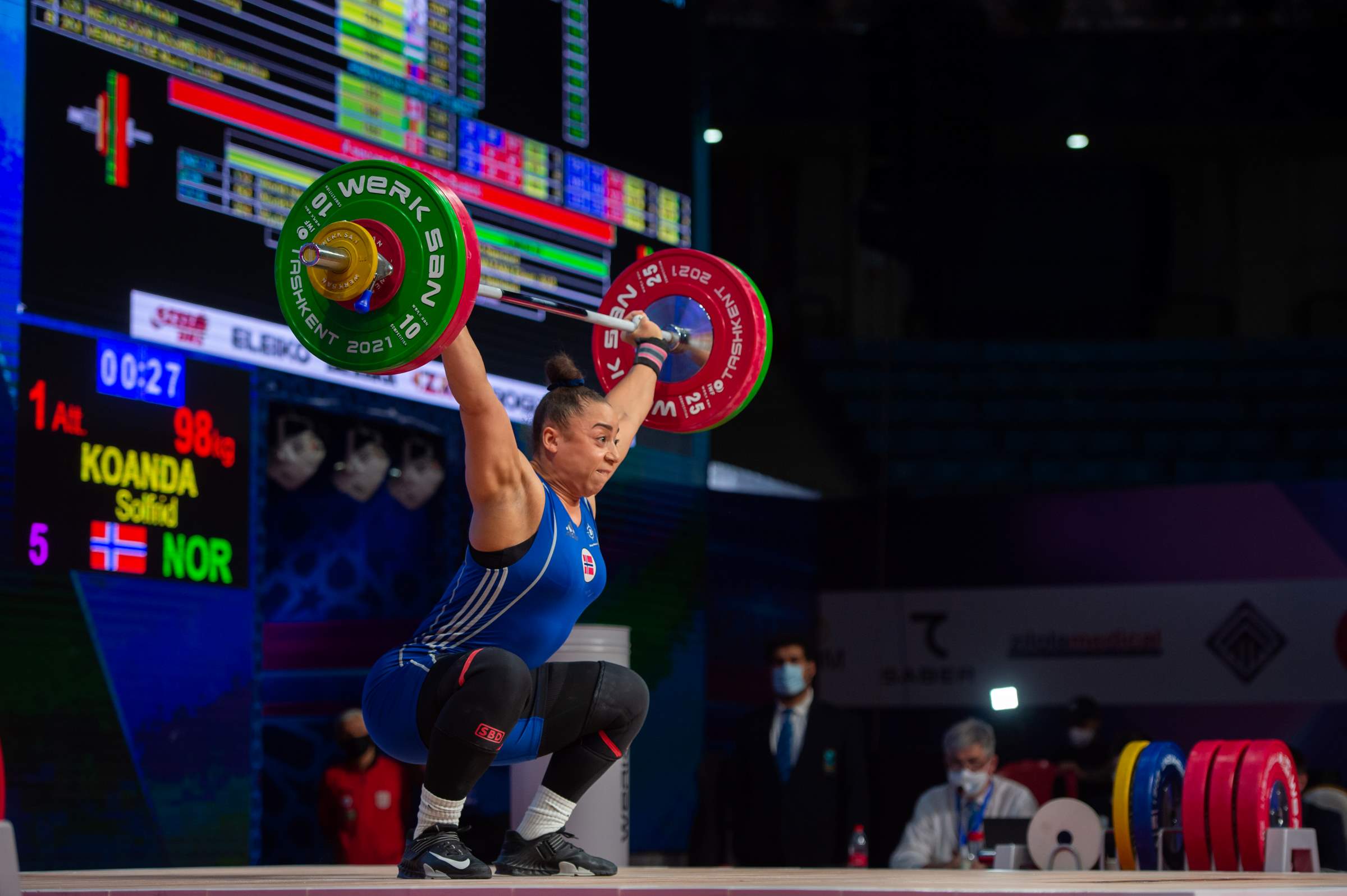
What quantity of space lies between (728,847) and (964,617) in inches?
107

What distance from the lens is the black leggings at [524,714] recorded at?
318 centimetres

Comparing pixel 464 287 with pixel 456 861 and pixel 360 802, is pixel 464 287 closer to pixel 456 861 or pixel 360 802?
pixel 456 861

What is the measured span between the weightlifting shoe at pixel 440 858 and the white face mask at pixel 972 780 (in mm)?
3147

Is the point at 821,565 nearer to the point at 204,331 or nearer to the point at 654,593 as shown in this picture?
the point at 654,593

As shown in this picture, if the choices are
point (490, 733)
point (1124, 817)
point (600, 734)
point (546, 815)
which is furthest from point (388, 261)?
point (1124, 817)

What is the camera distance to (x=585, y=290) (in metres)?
6.68

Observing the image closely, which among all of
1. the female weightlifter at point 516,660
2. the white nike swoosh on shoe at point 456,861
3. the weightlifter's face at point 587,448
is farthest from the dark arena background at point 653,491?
the weightlifter's face at point 587,448

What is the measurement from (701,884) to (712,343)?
5.48 feet

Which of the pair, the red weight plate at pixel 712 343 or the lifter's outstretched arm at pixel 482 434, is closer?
the lifter's outstretched arm at pixel 482 434

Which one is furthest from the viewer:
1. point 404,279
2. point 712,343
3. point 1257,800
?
point 1257,800

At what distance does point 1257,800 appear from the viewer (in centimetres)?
436

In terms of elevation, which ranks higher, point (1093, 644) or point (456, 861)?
point (1093, 644)

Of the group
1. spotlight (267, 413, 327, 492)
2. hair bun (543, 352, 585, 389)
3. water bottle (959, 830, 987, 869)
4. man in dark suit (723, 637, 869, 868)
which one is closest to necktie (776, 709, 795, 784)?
man in dark suit (723, 637, 869, 868)

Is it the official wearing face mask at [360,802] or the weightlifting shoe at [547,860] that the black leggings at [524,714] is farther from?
the official wearing face mask at [360,802]
